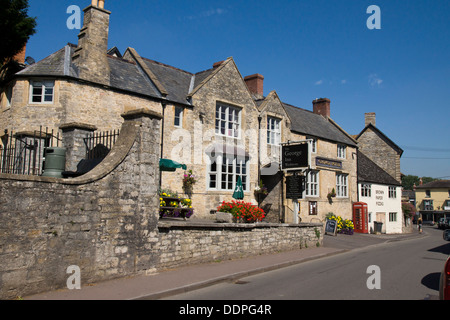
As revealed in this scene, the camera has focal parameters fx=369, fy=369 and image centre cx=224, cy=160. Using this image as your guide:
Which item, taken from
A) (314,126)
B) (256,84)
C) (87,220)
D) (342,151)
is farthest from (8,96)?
(342,151)

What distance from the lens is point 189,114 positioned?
64.3 ft

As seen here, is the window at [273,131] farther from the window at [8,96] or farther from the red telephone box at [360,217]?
the window at [8,96]

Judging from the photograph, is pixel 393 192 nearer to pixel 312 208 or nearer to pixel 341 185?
pixel 341 185

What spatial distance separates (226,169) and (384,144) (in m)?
25.7

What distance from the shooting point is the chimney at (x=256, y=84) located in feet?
89.9

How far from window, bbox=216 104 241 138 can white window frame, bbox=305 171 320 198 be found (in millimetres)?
7731

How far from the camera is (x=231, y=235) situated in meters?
13.5

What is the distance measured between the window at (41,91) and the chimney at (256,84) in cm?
1496

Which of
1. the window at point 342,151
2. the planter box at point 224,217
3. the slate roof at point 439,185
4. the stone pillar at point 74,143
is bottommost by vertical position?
the planter box at point 224,217

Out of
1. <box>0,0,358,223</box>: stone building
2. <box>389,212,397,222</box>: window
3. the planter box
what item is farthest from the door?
the planter box

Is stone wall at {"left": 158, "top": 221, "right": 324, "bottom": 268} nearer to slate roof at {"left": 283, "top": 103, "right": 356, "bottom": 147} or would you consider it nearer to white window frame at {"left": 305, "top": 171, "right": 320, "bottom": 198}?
white window frame at {"left": 305, "top": 171, "right": 320, "bottom": 198}

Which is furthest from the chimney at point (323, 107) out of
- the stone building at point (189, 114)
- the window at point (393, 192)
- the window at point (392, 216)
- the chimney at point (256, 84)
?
the window at point (392, 216)

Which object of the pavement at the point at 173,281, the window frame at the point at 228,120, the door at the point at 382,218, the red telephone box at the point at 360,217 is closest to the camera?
the pavement at the point at 173,281

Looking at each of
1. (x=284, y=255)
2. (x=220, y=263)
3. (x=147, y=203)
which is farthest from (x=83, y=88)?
(x=284, y=255)
